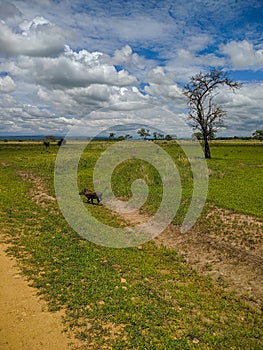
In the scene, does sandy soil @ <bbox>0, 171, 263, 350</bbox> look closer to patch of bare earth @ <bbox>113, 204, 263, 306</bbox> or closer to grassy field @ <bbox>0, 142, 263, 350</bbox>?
patch of bare earth @ <bbox>113, 204, 263, 306</bbox>

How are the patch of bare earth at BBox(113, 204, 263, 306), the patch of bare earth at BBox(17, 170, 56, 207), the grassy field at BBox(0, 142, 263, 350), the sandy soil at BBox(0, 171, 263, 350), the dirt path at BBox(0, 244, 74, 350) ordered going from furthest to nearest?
1. the patch of bare earth at BBox(17, 170, 56, 207)
2. the patch of bare earth at BBox(113, 204, 263, 306)
3. the grassy field at BBox(0, 142, 263, 350)
4. the sandy soil at BBox(0, 171, 263, 350)
5. the dirt path at BBox(0, 244, 74, 350)

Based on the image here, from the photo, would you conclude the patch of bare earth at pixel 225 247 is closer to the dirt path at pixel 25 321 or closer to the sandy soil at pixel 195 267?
the sandy soil at pixel 195 267

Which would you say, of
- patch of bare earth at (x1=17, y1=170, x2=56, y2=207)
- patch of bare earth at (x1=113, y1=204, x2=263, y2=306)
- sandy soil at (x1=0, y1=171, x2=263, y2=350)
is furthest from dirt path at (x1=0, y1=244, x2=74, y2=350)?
patch of bare earth at (x1=17, y1=170, x2=56, y2=207)

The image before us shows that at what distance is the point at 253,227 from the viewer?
12.2m

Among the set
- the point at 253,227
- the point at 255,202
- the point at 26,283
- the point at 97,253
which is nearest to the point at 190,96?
the point at 255,202

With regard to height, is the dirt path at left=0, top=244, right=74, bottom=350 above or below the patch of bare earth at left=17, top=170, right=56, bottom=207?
below

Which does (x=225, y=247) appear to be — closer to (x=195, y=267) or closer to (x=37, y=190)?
(x=195, y=267)

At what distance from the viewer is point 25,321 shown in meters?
6.22

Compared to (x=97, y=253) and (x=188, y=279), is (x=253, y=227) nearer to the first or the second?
(x=188, y=279)

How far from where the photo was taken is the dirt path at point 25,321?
18.4 ft

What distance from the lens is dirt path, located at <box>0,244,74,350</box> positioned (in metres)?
5.60

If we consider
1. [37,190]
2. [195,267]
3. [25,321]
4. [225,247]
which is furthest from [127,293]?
[37,190]

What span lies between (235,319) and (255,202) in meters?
10.7

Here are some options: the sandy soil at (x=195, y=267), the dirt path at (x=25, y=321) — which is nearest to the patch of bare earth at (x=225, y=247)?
the sandy soil at (x=195, y=267)
